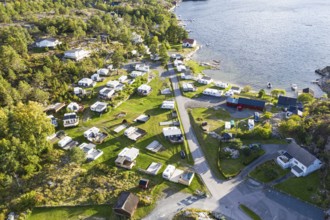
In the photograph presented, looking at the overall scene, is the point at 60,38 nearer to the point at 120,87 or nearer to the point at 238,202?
the point at 120,87

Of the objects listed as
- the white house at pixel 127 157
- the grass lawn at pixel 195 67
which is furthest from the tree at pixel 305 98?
the white house at pixel 127 157

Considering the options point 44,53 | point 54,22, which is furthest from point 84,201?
point 54,22

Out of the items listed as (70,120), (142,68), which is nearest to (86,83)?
(142,68)

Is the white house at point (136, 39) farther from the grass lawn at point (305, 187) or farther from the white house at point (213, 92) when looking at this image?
the grass lawn at point (305, 187)

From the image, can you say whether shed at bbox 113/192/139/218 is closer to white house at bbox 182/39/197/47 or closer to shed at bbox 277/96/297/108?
shed at bbox 277/96/297/108

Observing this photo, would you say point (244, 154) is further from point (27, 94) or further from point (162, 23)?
point (162, 23)

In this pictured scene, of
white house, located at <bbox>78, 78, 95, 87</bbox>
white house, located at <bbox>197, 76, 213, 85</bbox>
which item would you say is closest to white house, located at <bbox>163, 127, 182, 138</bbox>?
white house, located at <bbox>197, 76, 213, 85</bbox>
